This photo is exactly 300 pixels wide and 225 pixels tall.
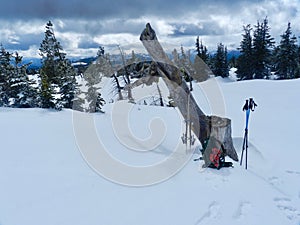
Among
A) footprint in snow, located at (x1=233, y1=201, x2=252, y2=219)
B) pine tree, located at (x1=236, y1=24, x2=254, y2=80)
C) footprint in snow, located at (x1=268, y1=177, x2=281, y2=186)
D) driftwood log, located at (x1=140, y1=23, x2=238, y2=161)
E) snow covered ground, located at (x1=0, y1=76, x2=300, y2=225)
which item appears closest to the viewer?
snow covered ground, located at (x1=0, y1=76, x2=300, y2=225)

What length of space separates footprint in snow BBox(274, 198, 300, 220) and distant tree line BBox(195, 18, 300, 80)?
27876 millimetres

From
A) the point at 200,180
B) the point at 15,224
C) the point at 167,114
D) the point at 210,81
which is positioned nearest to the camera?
the point at 15,224

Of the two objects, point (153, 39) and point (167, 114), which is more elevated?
point (153, 39)

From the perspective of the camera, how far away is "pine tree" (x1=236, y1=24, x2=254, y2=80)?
30.5 metres

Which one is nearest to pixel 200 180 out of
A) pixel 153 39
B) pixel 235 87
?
pixel 153 39

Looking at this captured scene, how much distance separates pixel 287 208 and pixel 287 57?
92.3 feet

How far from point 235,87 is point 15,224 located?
20.4 metres

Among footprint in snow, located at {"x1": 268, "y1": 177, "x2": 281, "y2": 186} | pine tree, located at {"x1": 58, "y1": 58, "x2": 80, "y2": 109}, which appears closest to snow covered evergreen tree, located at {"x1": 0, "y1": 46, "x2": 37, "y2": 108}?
pine tree, located at {"x1": 58, "y1": 58, "x2": 80, "y2": 109}

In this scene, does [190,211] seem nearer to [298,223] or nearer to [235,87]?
[298,223]

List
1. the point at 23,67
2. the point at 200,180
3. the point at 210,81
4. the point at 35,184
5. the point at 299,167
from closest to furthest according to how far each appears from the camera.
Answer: the point at 35,184 < the point at 200,180 < the point at 299,167 < the point at 23,67 < the point at 210,81

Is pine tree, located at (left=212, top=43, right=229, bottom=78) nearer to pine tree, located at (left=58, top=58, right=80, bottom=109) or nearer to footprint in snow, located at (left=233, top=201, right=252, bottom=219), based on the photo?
pine tree, located at (left=58, top=58, right=80, bottom=109)

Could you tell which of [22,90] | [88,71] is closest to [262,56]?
[88,71]

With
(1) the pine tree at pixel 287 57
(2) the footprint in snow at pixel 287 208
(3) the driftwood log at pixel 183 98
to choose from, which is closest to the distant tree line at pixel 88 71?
(1) the pine tree at pixel 287 57

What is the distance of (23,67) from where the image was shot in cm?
1348
